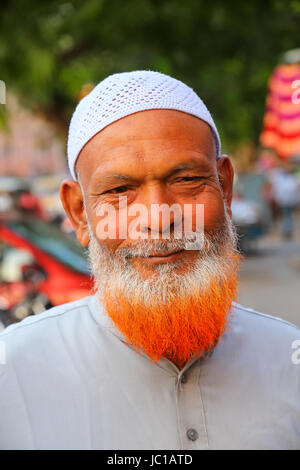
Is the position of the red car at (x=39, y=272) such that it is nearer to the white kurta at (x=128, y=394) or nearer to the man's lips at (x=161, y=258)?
the white kurta at (x=128, y=394)

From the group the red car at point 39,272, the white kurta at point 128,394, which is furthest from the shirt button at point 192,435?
the red car at point 39,272

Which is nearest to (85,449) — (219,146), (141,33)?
(219,146)

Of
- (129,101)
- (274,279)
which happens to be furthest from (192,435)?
(274,279)

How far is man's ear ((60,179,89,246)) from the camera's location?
1.90 meters

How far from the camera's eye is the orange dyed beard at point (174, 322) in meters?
1.67

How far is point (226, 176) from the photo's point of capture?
1.95 meters

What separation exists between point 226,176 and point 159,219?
0.43 m

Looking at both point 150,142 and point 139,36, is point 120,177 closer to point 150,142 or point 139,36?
point 150,142

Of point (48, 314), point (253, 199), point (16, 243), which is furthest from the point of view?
point (253, 199)

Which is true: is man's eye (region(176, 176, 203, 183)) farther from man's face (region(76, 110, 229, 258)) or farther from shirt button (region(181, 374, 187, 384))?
shirt button (region(181, 374, 187, 384))

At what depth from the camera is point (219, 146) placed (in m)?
1.87

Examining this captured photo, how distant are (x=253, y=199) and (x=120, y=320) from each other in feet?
64.7

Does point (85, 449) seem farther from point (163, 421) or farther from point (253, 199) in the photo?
point (253, 199)

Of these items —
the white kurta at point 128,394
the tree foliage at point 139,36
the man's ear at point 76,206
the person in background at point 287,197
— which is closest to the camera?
the white kurta at point 128,394
